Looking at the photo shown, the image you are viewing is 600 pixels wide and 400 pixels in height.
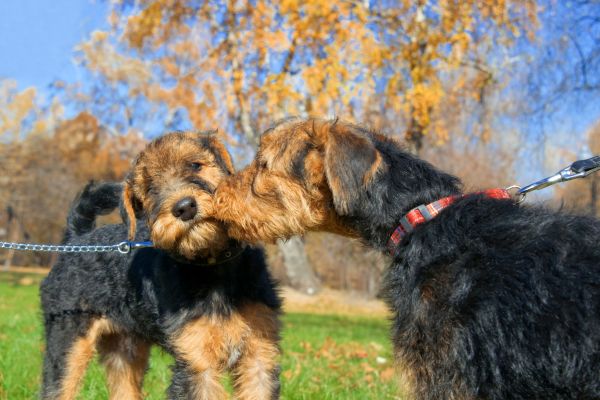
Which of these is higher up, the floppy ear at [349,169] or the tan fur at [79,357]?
the floppy ear at [349,169]

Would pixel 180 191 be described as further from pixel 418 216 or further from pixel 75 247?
pixel 418 216

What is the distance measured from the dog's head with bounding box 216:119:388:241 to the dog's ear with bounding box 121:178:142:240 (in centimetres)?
100

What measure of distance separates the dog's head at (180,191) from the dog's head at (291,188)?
204mm

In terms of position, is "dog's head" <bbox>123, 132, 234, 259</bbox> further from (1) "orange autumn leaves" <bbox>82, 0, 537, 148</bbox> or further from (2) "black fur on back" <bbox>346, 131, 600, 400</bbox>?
(1) "orange autumn leaves" <bbox>82, 0, 537, 148</bbox>

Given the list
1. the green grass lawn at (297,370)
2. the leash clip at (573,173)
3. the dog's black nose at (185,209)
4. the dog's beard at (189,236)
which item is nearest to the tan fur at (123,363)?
the green grass lawn at (297,370)

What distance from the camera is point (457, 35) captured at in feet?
48.1

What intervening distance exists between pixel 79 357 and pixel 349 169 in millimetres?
3100

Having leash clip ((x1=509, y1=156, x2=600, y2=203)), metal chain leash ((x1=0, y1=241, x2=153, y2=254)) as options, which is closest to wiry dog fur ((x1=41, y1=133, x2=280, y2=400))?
metal chain leash ((x1=0, y1=241, x2=153, y2=254))

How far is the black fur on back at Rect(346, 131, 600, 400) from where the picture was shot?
8.54 ft

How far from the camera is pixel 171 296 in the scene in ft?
13.3

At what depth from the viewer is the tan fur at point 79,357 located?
4809 millimetres

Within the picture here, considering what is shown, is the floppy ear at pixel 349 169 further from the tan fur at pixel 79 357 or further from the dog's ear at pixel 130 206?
the tan fur at pixel 79 357

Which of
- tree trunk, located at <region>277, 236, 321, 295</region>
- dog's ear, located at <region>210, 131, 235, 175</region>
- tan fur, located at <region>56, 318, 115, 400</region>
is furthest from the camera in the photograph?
tree trunk, located at <region>277, 236, 321, 295</region>

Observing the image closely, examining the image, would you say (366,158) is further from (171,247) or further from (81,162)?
(81,162)
